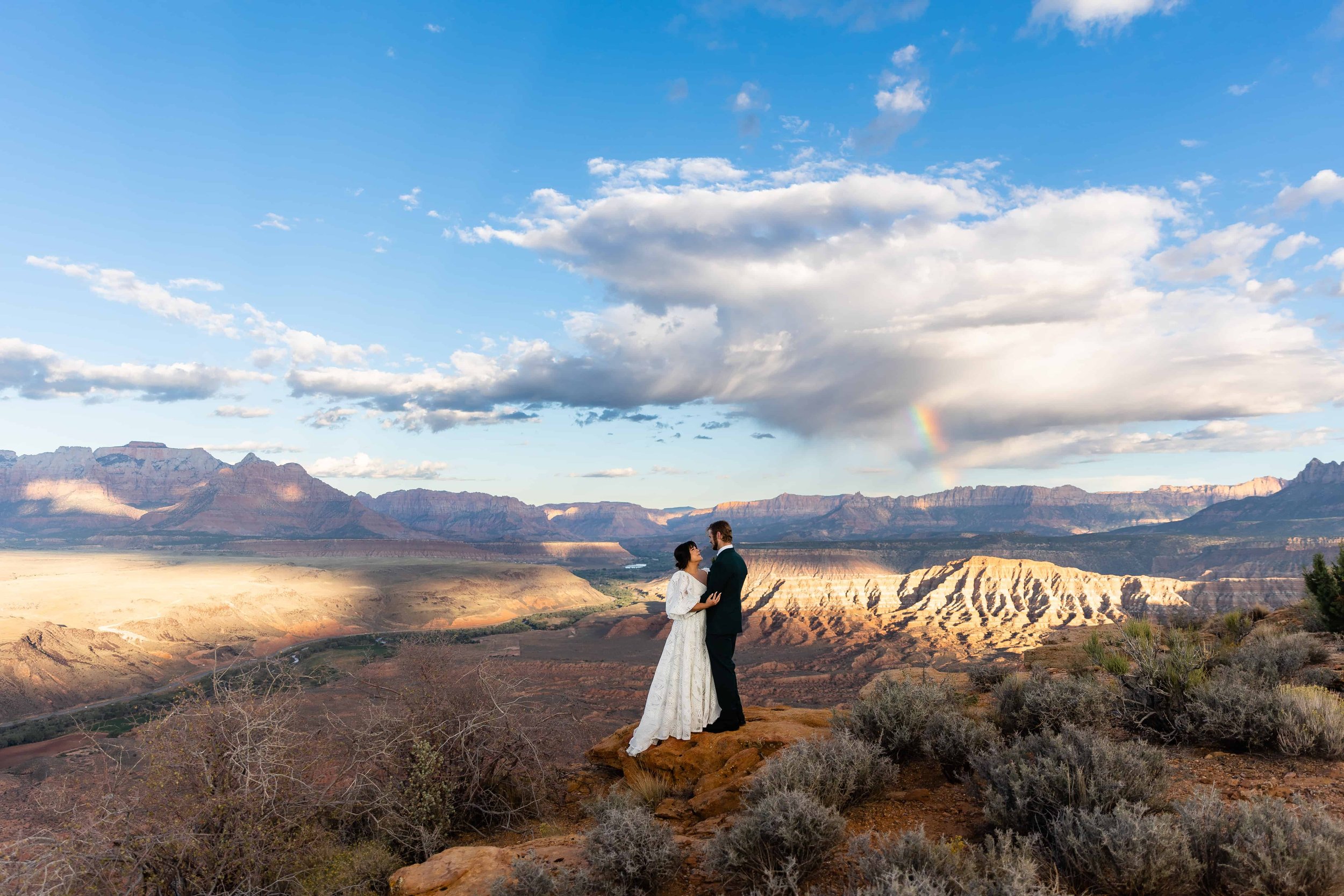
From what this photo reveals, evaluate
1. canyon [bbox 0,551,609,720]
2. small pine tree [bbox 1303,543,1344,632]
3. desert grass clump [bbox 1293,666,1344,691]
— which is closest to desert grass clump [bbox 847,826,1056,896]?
desert grass clump [bbox 1293,666,1344,691]

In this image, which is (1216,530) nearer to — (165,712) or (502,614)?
(502,614)

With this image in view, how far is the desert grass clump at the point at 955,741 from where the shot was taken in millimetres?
5898

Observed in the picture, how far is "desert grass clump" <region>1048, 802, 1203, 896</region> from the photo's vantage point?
11.2ft

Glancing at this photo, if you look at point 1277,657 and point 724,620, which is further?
point 1277,657

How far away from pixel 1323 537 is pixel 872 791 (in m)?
149

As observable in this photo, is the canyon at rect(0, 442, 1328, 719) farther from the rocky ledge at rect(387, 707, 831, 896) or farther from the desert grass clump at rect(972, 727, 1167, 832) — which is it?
the desert grass clump at rect(972, 727, 1167, 832)

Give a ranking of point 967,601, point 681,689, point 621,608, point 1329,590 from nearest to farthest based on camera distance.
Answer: point 681,689 < point 1329,590 < point 967,601 < point 621,608

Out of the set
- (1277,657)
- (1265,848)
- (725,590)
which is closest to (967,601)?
(1277,657)

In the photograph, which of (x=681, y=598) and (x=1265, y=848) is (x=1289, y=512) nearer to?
(x=681, y=598)

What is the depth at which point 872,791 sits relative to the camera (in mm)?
5641

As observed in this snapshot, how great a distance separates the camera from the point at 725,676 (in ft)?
26.1

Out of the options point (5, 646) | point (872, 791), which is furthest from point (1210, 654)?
point (5, 646)

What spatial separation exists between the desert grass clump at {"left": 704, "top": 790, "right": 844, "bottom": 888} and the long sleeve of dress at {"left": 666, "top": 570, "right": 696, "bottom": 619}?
10.3ft

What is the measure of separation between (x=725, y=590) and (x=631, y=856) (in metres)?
3.41
